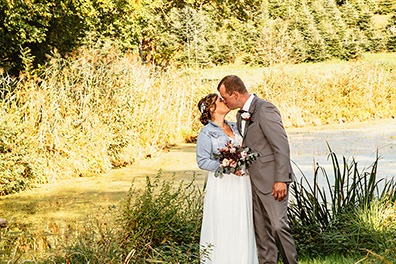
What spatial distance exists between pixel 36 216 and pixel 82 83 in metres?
4.66

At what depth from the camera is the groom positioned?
4.28 meters

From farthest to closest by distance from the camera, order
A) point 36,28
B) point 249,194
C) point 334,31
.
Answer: point 334,31 → point 36,28 → point 249,194

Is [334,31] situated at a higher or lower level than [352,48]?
higher

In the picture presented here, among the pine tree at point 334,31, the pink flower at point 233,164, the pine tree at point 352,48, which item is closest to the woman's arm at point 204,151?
the pink flower at point 233,164

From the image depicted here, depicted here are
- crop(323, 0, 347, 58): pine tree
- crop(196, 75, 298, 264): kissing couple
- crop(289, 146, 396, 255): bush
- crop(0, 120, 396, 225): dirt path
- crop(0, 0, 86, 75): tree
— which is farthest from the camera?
crop(323, 0, 347, 58): pine tree

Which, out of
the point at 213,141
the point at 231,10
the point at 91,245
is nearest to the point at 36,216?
the point at 91,245

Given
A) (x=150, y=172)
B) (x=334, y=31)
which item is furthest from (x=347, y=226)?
(x=334, y=31)

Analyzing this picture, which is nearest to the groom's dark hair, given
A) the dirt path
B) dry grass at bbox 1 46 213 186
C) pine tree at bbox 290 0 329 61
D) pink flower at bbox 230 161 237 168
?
pink flower at bbox 230 161 237 168

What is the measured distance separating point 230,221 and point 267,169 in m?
0.52

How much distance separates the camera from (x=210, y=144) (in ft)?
14.8

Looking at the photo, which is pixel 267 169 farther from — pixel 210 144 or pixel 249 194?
pixel 210 144

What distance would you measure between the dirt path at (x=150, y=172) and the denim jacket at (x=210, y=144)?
129 centimetres

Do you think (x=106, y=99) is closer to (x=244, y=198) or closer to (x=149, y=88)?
(x=149, y=88)

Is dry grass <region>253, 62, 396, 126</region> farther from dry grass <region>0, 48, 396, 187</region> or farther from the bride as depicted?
the bride
